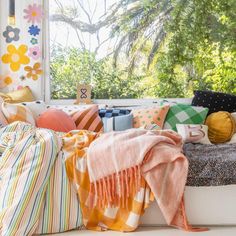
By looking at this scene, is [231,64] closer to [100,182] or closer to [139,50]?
[139,50]

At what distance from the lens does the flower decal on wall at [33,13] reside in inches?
140

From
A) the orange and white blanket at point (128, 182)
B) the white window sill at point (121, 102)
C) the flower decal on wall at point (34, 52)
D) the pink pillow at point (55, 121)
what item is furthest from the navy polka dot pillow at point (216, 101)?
the flower decal on wall at point (34, 52)

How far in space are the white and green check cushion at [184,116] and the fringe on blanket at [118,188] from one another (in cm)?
113

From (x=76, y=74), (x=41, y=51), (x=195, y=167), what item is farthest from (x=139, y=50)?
(x=195, y=167)

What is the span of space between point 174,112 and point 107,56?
92 centimetres

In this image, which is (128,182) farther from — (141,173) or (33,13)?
(33,13)

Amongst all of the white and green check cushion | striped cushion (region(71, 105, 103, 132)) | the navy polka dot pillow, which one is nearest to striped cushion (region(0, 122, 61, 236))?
striped cushion (region(71, 105, 103, 132))

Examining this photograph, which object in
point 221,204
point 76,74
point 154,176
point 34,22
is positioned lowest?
point 221,204

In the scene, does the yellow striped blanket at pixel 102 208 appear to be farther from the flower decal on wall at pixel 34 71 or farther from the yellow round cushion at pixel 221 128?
the flower decal on wall at pixel 34 71

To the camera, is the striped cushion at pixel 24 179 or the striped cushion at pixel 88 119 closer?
the striped cushion at pixel 24 179

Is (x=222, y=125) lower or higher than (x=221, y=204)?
higher

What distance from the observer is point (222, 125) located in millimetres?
2996

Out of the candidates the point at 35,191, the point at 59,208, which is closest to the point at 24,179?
the point at 35,191

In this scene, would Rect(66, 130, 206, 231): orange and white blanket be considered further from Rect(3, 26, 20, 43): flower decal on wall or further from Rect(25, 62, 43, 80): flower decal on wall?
Rect(3, 26, 20, 43): flower decal on wall
